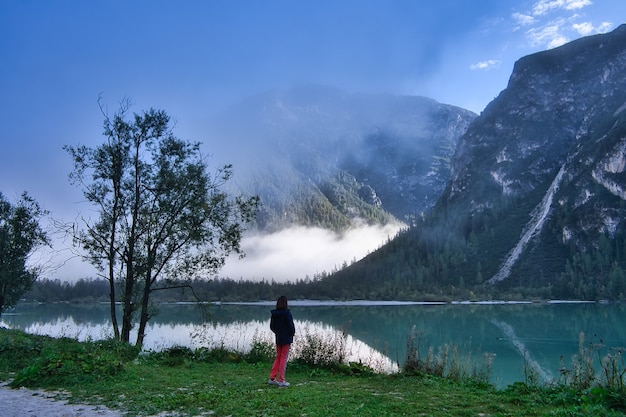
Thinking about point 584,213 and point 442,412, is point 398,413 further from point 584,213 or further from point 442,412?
point 584,213

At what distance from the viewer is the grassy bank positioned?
8570 mm

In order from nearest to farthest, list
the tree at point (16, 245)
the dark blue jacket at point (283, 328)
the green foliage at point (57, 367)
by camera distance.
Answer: the green foliage at point (57, 367) < the dark blue jacket at point (283, 328) < the tree at point (16, 245)

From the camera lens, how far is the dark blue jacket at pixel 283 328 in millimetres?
12016

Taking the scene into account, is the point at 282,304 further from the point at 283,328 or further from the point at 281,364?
the point at 281,364

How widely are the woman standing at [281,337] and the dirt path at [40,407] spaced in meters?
4.28

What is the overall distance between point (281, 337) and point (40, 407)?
5.38 meters

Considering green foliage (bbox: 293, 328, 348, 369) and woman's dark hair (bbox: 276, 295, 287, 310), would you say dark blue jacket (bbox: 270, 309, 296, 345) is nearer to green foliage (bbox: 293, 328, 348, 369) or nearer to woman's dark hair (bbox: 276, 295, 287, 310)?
woman's dark hair (bbox: 276, 295, 287, 310)

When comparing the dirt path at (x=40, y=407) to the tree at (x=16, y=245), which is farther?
the tree at (x=16, y=245)

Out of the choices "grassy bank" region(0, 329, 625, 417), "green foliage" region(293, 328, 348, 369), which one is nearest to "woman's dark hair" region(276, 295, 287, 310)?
"grassy bank" region(0, 329, 625, 417)

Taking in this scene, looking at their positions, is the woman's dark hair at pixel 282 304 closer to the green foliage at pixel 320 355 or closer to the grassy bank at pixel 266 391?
the grassy bank at pixel 266 391

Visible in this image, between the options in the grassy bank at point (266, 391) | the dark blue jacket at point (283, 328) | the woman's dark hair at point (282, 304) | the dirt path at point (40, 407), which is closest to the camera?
the dirt path at point (40, 407)

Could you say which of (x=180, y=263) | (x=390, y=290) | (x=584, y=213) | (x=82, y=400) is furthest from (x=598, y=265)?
(x=82, y=400)

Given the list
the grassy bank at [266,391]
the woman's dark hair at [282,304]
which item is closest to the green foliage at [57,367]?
the grassy bank at [266,391]

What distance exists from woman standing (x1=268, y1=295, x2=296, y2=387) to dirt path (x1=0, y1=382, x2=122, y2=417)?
428cm
